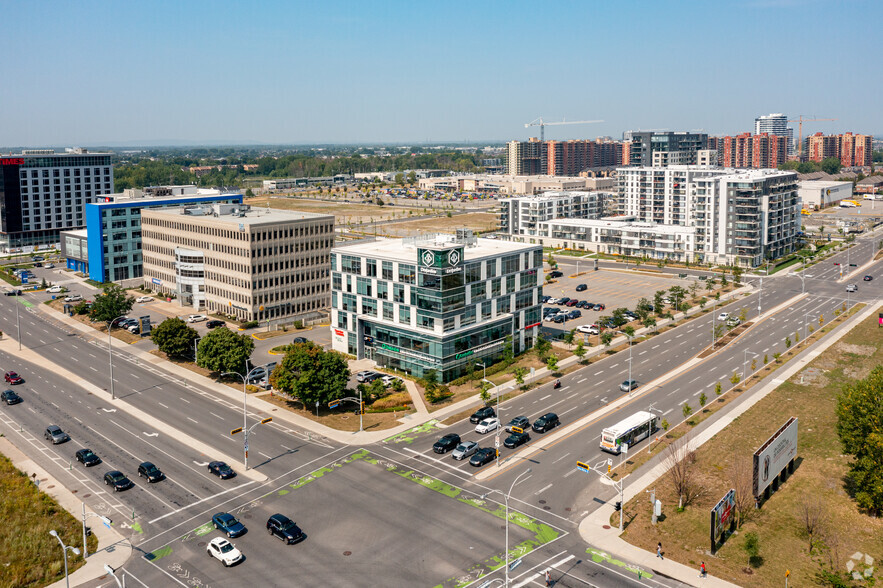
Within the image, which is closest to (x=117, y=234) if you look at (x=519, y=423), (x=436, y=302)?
(x=436, y=302)

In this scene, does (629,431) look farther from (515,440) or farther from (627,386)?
(627,386)

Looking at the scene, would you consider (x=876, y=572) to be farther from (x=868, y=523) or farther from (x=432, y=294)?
(x=432, y=294)

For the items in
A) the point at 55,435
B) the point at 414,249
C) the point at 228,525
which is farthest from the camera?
the point at 414,249

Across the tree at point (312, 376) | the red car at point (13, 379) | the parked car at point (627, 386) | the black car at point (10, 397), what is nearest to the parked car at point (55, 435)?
the black car at point (10, 397)

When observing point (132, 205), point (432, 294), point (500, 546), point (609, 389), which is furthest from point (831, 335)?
point (132, 205)

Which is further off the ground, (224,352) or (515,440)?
(224,352)

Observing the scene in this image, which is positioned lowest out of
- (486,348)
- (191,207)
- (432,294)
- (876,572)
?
(876,572)
